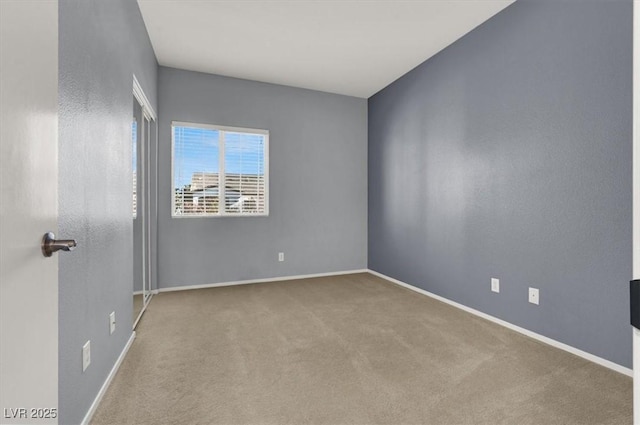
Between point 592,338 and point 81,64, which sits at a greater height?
point 81,64

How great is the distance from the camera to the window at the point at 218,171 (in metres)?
3.98

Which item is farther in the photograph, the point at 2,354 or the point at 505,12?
the point at 505,12

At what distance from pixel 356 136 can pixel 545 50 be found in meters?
2.80

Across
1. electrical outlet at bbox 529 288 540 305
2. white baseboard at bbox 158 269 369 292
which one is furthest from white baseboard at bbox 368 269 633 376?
white baseboard at bbox 158 269 369 292

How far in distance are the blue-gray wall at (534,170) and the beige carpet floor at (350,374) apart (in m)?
0.41

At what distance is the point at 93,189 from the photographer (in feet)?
5.46

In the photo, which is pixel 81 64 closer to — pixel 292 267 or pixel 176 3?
pixel 176 3

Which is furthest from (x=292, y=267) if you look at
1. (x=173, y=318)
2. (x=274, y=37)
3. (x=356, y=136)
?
(x=274, y=37)

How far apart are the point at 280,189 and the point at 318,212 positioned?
69 cm

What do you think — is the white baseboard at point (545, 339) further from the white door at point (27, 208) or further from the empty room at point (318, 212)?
the white door at point (27, 208)

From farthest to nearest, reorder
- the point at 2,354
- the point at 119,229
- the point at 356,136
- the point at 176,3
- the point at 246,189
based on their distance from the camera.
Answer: the point at 356,136 < the point at 246,189 < the point at 176,3 < the point at 119,229 < the point at 2,354

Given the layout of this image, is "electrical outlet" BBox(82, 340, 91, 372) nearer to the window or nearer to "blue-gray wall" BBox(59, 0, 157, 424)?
"blue-gray wall" BBox(59, 0, 157, 424)

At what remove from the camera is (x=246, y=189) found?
434 cm

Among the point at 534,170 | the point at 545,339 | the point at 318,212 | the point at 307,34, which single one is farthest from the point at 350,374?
the point at 307,34
